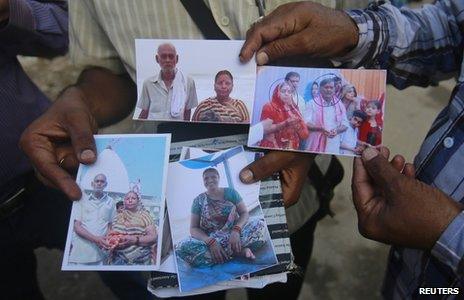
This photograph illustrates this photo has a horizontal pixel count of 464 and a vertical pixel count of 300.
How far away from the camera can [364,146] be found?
883 mm

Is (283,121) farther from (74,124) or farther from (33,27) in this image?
(33,27)

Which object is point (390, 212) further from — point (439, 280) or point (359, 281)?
point (359, 281)

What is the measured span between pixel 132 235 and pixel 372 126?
520mm

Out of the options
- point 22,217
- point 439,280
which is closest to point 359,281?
point 439,280

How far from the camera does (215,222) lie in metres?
0.87

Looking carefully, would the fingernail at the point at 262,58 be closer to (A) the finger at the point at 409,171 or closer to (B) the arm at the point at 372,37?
(B) the arm at the point at 372,37

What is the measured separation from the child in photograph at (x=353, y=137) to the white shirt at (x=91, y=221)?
474 mm

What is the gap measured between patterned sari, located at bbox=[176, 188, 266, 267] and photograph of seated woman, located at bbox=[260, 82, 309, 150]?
0.14 metres

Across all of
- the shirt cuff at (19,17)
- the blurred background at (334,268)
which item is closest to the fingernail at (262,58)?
the shirt cuff at (19,17)

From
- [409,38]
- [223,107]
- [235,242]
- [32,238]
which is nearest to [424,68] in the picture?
[409,38]

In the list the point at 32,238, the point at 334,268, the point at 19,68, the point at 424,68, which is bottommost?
the point at 334,268

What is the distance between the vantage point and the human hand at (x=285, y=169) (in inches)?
35.1

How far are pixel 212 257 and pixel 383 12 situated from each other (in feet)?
2.21

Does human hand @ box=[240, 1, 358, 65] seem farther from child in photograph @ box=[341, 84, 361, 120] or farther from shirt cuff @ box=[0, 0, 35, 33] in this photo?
shirt cuff @ box=[0, 0, 35, 33]
